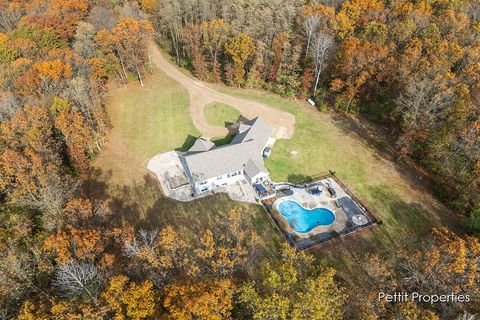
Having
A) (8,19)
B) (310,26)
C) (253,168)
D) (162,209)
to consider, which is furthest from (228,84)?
(8,19)

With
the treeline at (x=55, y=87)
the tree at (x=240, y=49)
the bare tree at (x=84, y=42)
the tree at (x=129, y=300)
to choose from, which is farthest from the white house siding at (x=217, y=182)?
the bare tree at (x=84, y=42)

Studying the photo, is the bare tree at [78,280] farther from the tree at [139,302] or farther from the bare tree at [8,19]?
the bare tree at [8,19]

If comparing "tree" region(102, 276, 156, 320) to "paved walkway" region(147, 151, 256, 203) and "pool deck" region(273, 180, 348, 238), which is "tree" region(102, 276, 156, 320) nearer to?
"paved walkway" region(147, 151, 256, 203)

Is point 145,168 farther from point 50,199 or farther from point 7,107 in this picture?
point 7,107

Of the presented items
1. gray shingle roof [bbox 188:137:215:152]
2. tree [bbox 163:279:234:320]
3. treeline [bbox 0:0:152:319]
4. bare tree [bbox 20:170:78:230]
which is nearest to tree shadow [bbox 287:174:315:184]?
gray shingle roof [bbox 188:137:215:152]

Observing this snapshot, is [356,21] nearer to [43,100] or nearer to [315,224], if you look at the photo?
[315,224]

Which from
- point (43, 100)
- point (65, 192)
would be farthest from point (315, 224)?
point (43, 100)
